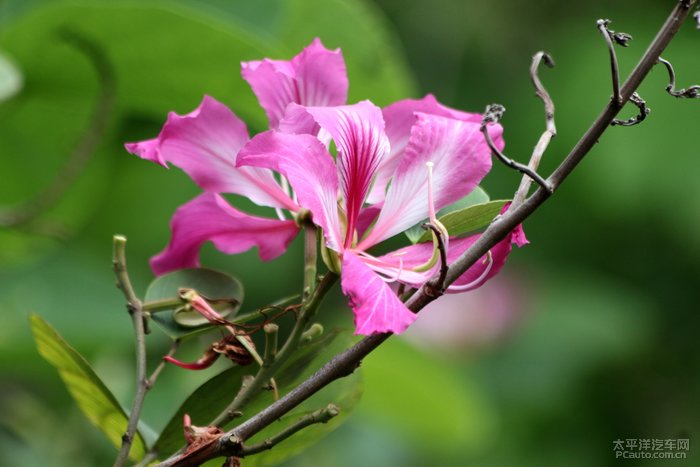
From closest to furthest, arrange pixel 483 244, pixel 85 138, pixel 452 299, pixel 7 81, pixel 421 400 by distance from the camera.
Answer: pixel 483 244, pixel 7 81, pixel 85 138, pixel 421 400, pixel 452 299

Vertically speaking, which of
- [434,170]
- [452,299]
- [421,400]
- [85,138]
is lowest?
[452,299]

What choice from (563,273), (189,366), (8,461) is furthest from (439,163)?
(563,273)

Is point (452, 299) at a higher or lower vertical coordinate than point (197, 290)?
lower

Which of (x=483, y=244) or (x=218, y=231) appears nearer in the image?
(x=483, y=244)

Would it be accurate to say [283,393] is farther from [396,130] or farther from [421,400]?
[421,400]

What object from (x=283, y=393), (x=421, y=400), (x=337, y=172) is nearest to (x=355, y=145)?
(x=337, y=172)

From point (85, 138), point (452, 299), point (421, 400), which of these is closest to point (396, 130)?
point (85, 138)

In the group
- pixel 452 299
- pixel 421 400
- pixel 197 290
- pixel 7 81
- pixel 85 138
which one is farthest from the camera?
pixel 452 299

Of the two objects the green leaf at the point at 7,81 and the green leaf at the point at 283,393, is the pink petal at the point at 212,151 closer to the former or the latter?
the green leaf at the point at 283,393
